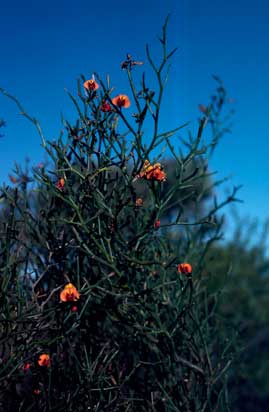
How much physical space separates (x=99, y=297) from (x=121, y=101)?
0.61 metres

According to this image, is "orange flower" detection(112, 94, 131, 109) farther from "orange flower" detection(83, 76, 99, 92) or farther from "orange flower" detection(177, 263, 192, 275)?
"orange flower" detection(177, 263, 192, 275)

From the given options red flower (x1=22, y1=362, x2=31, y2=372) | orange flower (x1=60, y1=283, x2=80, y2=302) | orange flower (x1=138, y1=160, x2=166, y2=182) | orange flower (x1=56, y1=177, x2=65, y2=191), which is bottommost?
red flower (x1=22, y1=362, x2=31, y2=372)

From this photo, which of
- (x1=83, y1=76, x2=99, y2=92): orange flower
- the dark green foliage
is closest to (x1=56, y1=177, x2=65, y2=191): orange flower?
the dark green foliage

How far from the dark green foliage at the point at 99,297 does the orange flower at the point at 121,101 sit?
0.02m

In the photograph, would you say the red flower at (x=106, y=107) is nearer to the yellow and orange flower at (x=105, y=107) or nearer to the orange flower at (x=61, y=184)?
the yellow and orange flower at (x=105, y=107)

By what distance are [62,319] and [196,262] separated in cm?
90

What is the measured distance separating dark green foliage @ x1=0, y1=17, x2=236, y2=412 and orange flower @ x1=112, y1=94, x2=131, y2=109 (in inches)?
1.0

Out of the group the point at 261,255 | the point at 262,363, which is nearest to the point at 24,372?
the point at 261,255

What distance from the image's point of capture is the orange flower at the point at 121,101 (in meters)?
1.83

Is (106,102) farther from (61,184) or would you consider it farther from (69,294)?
(69,294)

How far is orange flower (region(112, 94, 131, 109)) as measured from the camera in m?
1.83

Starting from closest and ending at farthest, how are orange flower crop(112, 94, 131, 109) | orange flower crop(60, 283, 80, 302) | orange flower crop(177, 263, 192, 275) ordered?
orange flower crop(60, 283, 80, 302) → orange flower crop(112, 94, 131, 109) → orange flower crop(177, 263, 192, 275)

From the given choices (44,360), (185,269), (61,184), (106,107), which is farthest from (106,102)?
(44,360)

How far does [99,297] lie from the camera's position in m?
1.80
